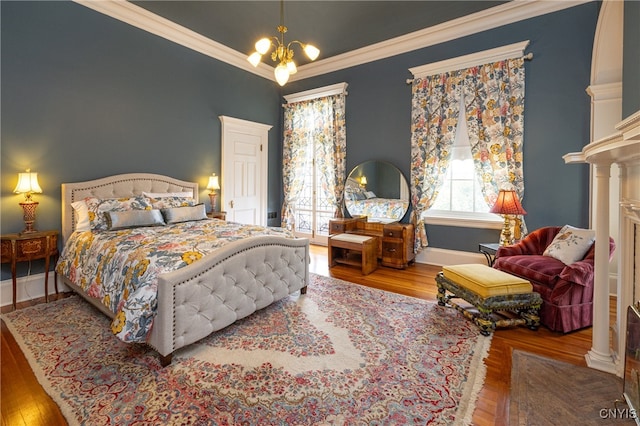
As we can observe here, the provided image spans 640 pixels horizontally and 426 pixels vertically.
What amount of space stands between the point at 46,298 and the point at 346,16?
4.84 metres

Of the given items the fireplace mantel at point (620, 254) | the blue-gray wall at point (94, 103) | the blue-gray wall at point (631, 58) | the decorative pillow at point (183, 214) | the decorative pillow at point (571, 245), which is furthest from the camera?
the decorative pillow at point (183, 214)

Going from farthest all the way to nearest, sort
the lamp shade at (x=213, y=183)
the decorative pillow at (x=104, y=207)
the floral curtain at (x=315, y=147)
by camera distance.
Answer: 1. the floral curtain at (x=315, y=147)
2. the lamp shade at (x=213, y=183)
3. the decorative pillow at (x=104, y=207)

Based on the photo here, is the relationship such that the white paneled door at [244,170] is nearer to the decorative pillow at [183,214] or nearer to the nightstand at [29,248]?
the decorative pillow at [183,214]

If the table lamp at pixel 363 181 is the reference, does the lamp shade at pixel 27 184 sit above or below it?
below

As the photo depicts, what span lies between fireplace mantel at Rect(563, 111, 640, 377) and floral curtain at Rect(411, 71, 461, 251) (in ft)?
7.16

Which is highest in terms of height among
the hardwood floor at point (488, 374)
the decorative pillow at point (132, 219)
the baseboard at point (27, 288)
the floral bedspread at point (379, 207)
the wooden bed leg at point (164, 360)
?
the floral bedspread at point (379, 207)

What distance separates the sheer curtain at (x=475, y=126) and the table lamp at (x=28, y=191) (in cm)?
460

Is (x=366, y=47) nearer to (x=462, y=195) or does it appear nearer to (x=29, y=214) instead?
(x=462, y=195)

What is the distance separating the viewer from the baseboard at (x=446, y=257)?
14.0 ft

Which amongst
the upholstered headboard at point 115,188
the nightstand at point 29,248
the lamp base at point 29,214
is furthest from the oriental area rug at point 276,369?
the upholstered headboard at point 115,188

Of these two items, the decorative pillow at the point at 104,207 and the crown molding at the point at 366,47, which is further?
the crown molding at the point at 366,47

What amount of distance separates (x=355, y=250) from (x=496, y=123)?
2.48 meters

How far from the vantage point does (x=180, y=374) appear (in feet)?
6.43

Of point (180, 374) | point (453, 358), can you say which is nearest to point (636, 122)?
point (453, 358)
